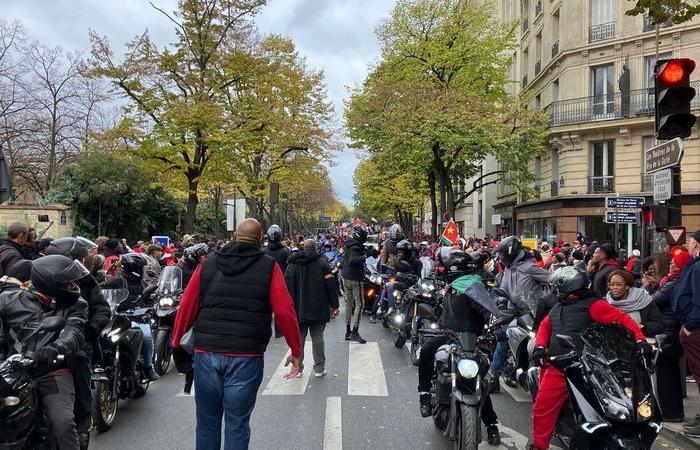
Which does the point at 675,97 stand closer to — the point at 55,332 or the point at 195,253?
the point at 55,332

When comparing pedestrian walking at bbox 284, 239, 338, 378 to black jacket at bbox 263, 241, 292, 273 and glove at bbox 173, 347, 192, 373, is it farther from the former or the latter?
glove at bbox 173, 347, 192, 373

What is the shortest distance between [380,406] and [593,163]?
1023 inches

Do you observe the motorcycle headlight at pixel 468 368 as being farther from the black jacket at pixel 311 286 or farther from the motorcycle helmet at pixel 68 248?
the black jacket at pixel 311 286

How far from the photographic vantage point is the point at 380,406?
6.36 metres

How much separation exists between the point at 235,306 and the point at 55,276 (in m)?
1.29

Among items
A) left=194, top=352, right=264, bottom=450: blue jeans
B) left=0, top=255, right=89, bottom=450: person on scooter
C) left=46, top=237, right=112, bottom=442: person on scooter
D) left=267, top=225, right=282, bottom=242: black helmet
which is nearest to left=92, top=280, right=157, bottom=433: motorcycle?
left=46, top=237, right=112, bottom=442: person on scooter

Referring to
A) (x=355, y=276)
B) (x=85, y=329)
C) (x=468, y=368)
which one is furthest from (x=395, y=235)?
(x=85, y=329)

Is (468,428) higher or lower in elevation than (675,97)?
lower

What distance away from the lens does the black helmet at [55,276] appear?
395 cm

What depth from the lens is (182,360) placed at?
4.33 m

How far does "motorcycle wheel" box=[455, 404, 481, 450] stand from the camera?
14.3 feet

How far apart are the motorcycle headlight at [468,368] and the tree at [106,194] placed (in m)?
21.1

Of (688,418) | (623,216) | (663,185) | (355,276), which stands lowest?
(688,418)

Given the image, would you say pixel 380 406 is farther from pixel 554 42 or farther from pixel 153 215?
pixel 554 42
